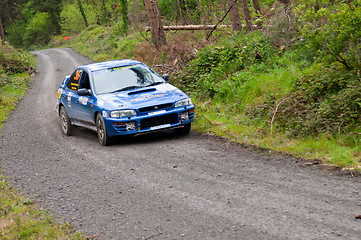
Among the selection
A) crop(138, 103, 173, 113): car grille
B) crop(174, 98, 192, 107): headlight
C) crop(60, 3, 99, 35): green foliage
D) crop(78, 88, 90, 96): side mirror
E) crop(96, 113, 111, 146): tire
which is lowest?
crop(60, 3, 99, 35): green foliage

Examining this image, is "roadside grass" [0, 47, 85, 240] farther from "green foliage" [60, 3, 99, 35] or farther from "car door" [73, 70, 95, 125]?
"green foliage" [60, 3, 99, 35]

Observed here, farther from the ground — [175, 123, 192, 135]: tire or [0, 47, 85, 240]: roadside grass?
[0, 47, 85, 240]: roadside grass

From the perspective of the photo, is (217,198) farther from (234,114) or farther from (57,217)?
(234,114)

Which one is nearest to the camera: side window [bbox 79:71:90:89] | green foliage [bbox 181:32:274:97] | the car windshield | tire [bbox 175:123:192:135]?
tire [bbox 175:123:192:135]

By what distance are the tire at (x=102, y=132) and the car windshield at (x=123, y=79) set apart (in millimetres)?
805

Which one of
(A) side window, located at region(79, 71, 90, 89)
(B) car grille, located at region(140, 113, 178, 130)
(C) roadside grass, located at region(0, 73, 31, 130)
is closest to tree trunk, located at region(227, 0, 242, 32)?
(A) side window, located at region(79, 71, 90, 89)

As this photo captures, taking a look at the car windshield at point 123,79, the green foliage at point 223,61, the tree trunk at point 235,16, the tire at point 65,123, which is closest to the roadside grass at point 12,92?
the tire at point 65,123

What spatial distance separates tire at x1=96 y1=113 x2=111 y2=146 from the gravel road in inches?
8.4

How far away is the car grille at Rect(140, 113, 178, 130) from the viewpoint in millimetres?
9102

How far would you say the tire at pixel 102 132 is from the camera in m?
9.26

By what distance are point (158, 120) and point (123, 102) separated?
878 millimetres

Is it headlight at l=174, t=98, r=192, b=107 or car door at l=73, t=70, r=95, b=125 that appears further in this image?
car door at l=73, t=70, r=95, b=125

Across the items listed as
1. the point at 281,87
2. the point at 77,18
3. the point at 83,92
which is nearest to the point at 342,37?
the point at 281,87

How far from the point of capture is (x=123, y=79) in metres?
10.3
